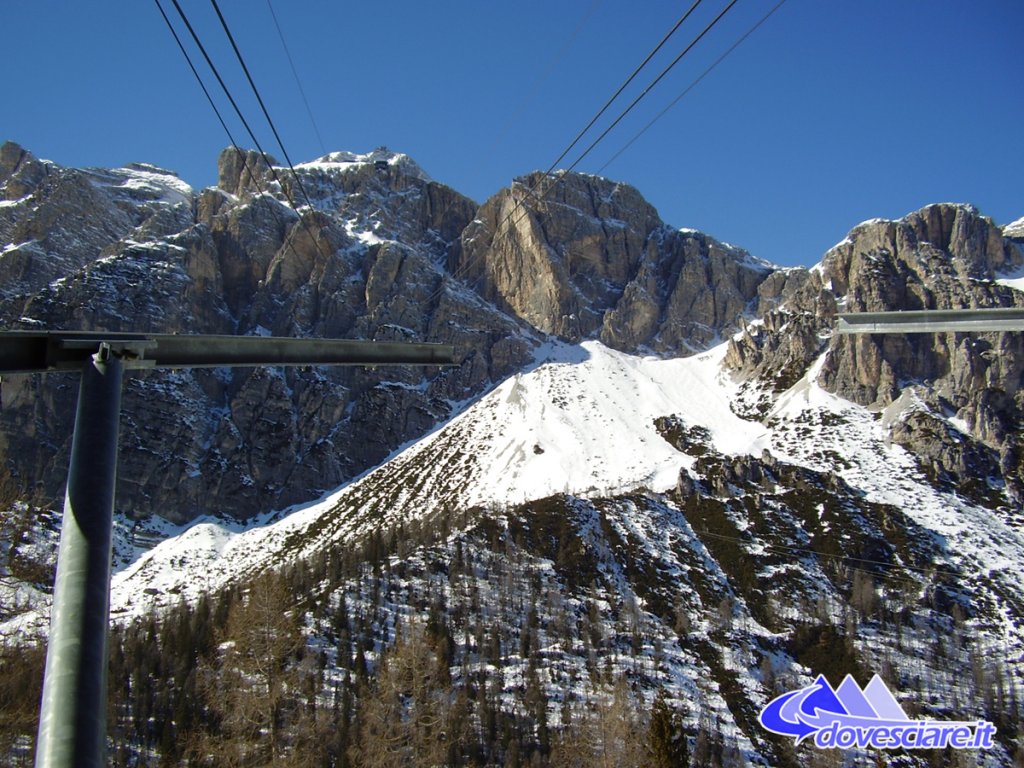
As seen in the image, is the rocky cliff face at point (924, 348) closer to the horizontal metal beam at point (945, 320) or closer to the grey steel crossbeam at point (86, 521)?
the horizontal metal beam at point (945, 320)

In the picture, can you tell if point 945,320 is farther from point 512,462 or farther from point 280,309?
point 280,309

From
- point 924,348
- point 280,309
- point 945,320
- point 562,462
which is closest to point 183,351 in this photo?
point 945,320

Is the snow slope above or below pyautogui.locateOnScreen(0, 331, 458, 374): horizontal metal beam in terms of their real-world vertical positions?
above

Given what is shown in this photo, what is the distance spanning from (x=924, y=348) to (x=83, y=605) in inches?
6132

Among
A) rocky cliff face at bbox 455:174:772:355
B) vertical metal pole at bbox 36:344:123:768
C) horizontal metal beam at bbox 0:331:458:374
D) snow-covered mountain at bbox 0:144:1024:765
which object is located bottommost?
vertical metal pole at bbox 36:344:123:768

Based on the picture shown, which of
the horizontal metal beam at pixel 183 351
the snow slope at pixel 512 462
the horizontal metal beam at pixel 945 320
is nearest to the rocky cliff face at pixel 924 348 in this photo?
the snow slope at pixel 512 462

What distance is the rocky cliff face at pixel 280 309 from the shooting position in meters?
146

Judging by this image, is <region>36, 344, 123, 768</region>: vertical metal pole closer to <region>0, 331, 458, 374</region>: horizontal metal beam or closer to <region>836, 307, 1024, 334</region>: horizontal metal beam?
<region>0, 331, 458, 374</region>: horizontal metal beam

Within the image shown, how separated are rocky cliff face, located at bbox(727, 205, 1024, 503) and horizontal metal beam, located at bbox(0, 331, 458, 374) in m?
131

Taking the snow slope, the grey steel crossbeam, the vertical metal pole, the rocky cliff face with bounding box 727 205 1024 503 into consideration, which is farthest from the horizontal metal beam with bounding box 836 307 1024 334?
the rocky cliff face with bounding box 727 205 1024 503

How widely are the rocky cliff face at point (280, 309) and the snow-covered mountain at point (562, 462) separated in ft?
2.23

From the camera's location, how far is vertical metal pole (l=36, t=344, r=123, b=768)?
12.2 ft

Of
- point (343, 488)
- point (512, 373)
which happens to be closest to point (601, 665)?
point (343, 488)

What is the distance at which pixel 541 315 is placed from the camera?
190 m
